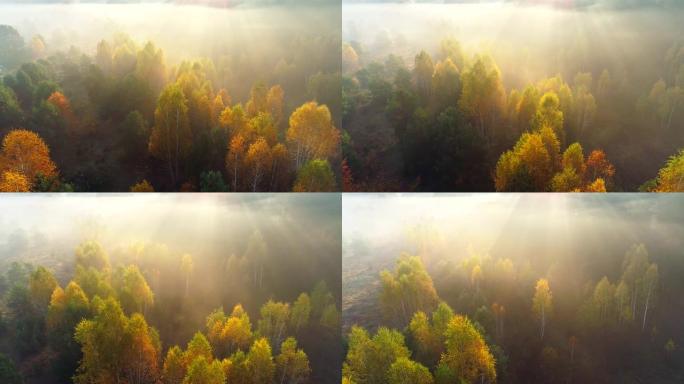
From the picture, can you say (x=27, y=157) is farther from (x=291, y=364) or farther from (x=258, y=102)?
(x=291, y=364)

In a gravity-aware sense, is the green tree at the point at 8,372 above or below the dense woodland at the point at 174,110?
below

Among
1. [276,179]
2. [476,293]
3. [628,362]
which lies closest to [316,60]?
[276,179]

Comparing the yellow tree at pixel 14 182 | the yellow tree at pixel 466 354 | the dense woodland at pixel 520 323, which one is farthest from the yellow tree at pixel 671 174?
the yellow tree at pixel 14 182

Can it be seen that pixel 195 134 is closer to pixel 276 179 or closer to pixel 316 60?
pixel 276 179

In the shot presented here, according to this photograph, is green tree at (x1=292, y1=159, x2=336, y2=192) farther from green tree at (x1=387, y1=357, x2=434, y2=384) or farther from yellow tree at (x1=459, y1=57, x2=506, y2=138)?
green tree at (x1=387, y1=357, x2=434, y2=384)

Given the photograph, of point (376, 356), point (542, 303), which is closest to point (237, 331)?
point (376, 356)

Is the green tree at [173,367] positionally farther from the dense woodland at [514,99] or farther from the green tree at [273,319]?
the dense woodland at [514,99]
